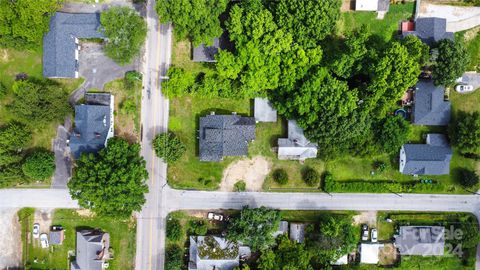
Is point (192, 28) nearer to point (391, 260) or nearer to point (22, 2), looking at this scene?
point (22, 2)

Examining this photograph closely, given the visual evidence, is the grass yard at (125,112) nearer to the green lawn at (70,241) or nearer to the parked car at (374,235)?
the green lawn at (70,241)

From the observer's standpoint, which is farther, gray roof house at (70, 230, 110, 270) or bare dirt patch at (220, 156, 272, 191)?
bare dirt patch at (220, 156, 272, 191)

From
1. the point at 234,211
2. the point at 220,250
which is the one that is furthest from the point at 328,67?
the point at 220,250

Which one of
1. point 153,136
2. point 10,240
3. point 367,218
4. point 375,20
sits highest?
point 375,20

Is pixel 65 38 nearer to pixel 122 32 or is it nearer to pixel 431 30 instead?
pixel 122 32

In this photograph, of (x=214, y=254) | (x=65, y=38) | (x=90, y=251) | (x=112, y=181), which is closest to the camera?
(x=112, y=181)

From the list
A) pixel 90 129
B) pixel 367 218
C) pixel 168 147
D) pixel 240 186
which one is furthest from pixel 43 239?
pixel 367 218

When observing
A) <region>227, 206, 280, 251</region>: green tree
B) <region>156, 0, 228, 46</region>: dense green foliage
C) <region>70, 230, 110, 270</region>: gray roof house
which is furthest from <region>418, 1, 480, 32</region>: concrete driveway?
<region>70, 230, 110, 270</region>: gray roof house

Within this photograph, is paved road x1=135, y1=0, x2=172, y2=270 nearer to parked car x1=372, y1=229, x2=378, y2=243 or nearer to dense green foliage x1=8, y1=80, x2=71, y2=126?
dense green foliage x1=8, y1=80, x2=71, y2=126
